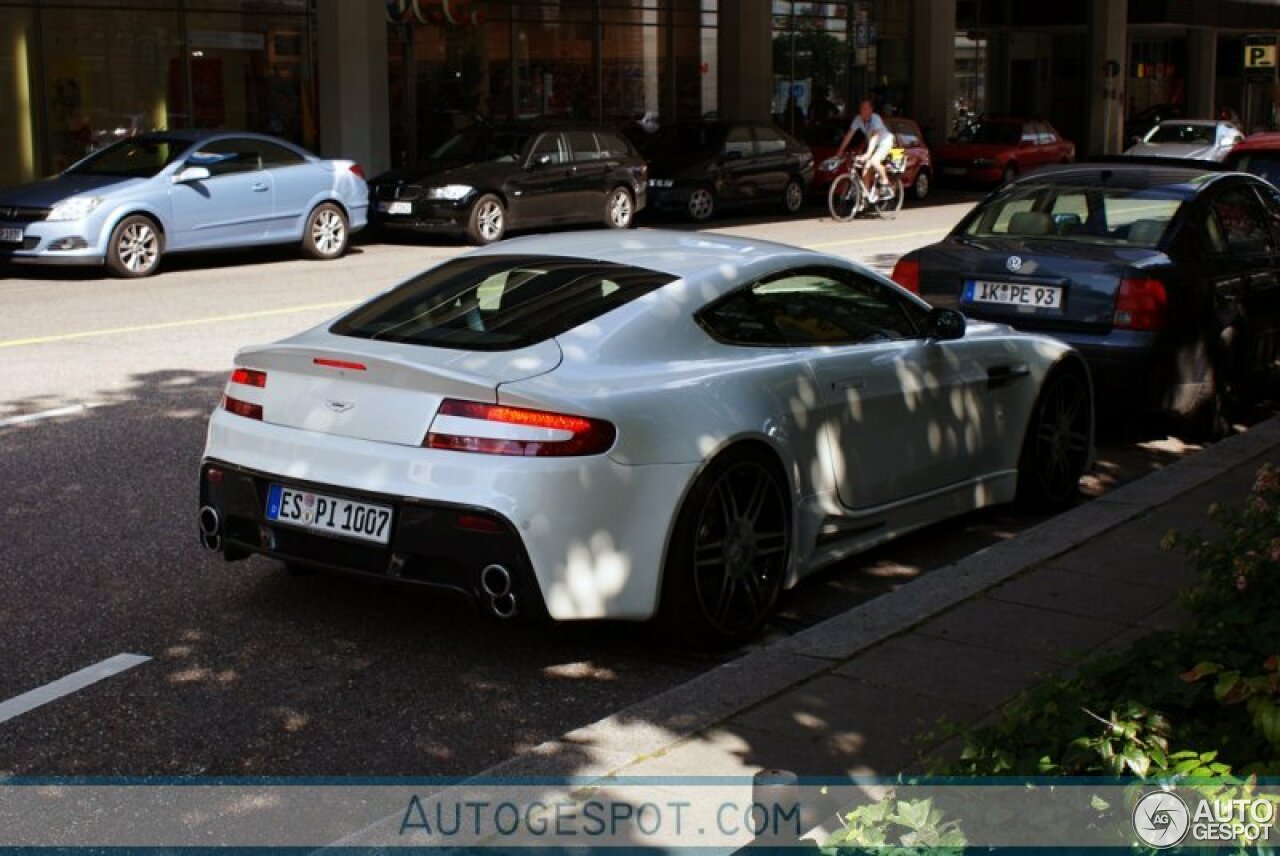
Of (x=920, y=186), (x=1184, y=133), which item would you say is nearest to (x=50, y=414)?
(x=920, y=186)

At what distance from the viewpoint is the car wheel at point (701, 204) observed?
26297mm

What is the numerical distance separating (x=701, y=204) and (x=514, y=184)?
14.5 feet

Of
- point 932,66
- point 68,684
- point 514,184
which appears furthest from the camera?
point 932,66

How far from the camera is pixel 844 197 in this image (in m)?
27.2

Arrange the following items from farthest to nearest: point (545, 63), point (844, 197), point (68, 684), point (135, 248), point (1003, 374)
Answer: point (545, 63)
point (844, 197)
point (135, 248)
point (1003, 374)
point (68, 684)

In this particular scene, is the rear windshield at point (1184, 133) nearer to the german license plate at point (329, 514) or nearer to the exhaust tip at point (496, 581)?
the german license plate at point (329, 514)

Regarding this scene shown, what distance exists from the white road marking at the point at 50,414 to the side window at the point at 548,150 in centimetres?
1371

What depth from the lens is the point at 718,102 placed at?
36.7m

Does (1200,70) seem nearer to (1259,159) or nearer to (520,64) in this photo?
(520,64)

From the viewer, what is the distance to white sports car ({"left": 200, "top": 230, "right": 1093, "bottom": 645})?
552cm

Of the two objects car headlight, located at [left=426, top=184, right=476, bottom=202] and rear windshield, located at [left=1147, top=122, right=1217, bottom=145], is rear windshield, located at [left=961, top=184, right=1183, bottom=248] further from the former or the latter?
rear windshield, located at [left=1147, top=122, right=1217, bottom=145]

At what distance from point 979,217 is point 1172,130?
2819 centimetres

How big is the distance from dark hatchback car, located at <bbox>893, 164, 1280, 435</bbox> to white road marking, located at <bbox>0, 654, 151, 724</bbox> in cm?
570

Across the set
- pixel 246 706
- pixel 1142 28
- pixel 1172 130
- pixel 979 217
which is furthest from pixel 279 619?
pixel 1142 28
